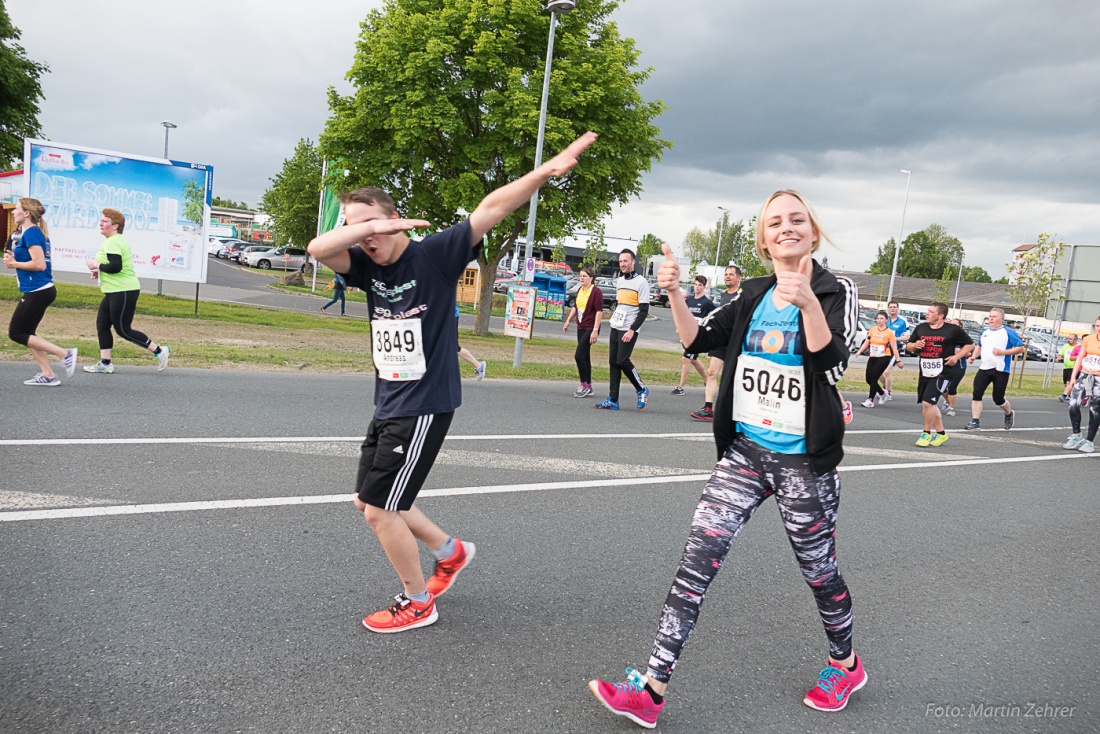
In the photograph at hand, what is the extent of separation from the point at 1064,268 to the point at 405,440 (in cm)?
2652

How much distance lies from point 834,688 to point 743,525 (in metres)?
0.79

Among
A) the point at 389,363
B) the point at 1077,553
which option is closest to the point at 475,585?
the point at 389,363

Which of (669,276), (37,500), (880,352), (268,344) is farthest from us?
(268,344)

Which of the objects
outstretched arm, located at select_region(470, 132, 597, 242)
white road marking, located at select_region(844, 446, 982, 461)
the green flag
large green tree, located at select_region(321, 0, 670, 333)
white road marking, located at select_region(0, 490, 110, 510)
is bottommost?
white road marking, located at select_region(0, 490, 110, 510)

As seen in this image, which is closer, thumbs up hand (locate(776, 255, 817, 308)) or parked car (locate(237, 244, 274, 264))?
thumbs up hand (locate(776, 255, 817, 308))

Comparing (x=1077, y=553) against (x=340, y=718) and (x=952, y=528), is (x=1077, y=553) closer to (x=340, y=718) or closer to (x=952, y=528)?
(x=952, y=528)

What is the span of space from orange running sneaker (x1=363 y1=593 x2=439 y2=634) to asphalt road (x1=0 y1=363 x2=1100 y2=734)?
51 millimetres

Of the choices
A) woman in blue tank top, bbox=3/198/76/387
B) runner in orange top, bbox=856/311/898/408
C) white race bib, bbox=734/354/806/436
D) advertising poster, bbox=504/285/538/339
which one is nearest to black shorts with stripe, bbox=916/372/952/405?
runner in orange top, bbox=856/311/898/408

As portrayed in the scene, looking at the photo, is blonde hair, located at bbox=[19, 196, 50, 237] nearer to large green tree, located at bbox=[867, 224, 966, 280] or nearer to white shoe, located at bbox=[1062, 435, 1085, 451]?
white shoe, located at bbox=[1062, 435, 1085, 451]

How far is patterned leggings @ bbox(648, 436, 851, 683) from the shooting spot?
279 cm

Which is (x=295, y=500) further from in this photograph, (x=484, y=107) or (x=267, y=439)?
(x=484, y=107)

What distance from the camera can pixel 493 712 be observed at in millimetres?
2729

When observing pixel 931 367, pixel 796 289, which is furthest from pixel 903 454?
pixel 796 289

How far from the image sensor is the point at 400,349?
10.6ft
